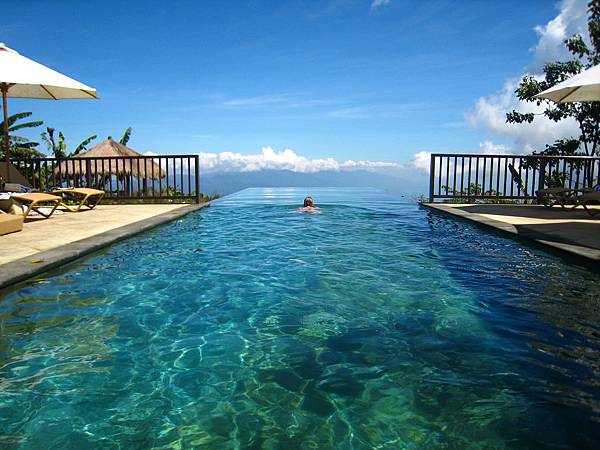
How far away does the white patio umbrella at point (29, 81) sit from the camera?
714 cm

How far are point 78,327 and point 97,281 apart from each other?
115 cm

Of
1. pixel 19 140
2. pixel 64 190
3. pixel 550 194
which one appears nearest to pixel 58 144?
pixel 19 140

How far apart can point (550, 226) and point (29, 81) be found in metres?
9.08

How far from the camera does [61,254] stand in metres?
4.37

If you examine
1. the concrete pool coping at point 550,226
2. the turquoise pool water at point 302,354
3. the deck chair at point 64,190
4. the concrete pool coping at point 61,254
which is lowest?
the turquoise pool water at point 302,354

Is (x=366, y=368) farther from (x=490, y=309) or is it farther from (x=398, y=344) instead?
(x=490, y=309)

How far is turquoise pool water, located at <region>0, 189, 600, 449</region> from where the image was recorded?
1827 mm

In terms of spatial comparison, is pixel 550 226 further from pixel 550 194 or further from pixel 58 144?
pixel 58 144

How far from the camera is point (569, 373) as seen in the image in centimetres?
229

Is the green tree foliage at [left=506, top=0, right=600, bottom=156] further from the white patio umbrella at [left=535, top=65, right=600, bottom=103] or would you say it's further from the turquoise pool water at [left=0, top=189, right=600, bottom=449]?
the turquoise pool water at [left=0, top=189, right=600, bottom=449]

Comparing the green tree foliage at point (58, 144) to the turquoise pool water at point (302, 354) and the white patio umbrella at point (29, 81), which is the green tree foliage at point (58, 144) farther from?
the turquoise pool water at point (302, 354)

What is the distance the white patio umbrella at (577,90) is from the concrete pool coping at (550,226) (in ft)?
7.62

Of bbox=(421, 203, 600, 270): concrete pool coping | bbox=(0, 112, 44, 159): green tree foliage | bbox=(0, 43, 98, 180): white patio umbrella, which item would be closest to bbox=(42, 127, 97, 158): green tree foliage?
bbox=(0, 112, 44, 159): green tree foliage

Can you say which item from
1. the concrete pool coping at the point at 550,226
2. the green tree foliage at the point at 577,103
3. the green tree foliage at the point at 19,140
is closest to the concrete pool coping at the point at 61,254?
the concrete pool coping at the point at 550,226
